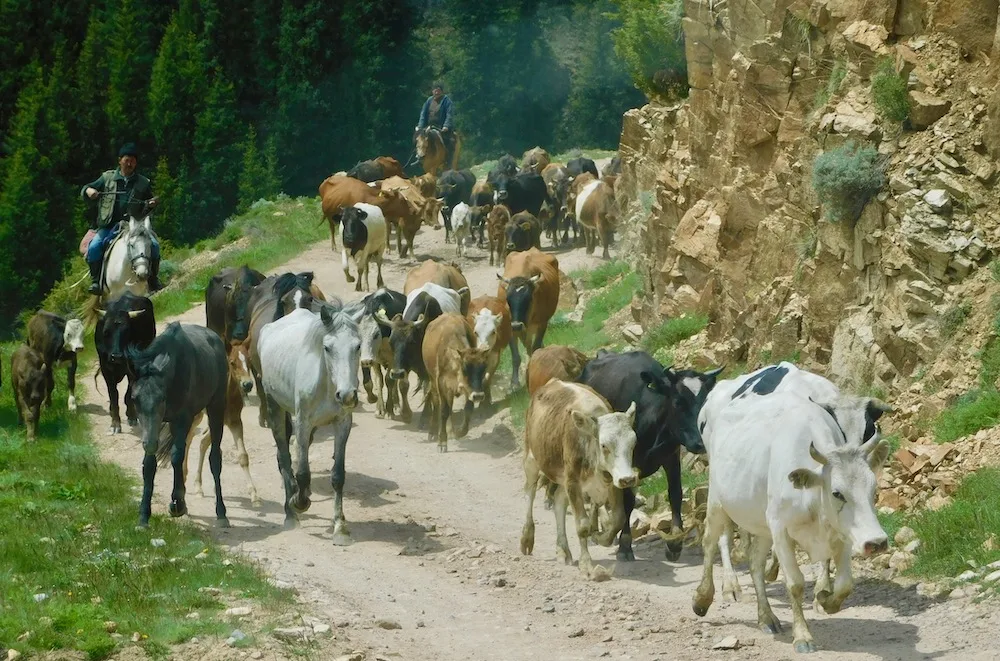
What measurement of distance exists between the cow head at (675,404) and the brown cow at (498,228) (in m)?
19.1

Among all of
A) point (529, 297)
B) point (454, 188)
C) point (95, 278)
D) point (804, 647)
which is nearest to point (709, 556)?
point (804, 647)

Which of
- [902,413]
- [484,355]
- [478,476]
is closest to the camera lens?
[902,413]

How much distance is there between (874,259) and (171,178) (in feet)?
151

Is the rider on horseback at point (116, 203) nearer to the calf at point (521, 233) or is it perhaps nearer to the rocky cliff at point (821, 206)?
→ the rocky cliff at point (821, 206)

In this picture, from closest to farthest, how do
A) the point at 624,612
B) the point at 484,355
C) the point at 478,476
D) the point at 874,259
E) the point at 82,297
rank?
the point at 624,612
the point at 874,259
the point at 478,476
the point at 484,355
the point at 82,297

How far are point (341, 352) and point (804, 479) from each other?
263 inches

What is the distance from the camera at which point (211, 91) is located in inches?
2322

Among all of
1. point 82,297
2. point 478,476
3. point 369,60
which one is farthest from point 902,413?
point 369,60

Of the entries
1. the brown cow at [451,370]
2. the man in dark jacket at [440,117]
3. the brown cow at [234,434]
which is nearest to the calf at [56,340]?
the brown cow at [234,434]

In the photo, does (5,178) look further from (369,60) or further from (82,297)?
(82,297)

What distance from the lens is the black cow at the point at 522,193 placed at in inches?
1489

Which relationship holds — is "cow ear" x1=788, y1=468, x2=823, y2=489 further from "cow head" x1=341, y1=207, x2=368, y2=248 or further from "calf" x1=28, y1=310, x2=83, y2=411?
"cow head" x1=341, y1=207, x2=368, y2=248

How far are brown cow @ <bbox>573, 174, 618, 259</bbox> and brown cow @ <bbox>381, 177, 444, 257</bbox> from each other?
4.08 m

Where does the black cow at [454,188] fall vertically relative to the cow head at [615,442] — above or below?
above
